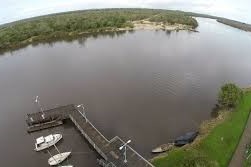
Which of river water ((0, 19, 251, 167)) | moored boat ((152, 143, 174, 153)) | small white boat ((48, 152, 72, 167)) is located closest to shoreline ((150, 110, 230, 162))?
moored boat ((152, 143, 174, 153))

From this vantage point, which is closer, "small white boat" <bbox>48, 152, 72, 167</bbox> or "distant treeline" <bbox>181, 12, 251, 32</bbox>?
"small white boat" <bbox>48, 152, 72, 167</bbox>

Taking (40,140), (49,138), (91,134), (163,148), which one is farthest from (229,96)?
(40,140)

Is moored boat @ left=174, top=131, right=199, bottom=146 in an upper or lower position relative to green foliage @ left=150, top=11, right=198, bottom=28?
lower

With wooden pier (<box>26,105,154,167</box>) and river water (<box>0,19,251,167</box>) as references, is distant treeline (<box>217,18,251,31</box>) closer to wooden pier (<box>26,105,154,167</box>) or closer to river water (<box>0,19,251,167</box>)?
river water (<box>0,19,251,167</box>)

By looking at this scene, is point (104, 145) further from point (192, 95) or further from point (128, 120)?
point (192, 95)

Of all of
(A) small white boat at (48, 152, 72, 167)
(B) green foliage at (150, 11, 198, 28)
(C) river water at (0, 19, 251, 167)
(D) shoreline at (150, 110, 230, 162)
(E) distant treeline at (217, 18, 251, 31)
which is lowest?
(A) small white boat at (48, 152, 72, 167)

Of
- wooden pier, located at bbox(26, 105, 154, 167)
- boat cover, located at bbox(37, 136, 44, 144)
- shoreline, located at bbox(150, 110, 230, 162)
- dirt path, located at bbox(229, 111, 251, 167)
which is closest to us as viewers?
dirt path, located at bbox(229, 111, 251, 167)

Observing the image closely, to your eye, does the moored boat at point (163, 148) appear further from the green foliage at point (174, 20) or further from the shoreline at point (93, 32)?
the green foliage at point (174, 20)

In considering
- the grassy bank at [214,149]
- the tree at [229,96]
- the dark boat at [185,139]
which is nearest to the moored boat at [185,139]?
the dark boat at [185,139]
